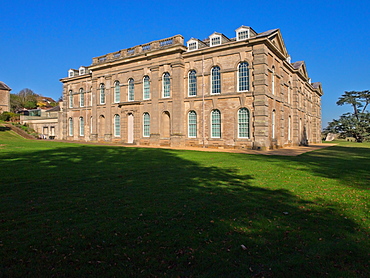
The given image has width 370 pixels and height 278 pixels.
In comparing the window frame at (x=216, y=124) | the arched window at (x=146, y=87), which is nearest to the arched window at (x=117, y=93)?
the arched window at (x=146, y=87)

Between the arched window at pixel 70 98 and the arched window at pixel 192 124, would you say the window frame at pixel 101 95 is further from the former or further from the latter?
the arched window at pixel 192 124

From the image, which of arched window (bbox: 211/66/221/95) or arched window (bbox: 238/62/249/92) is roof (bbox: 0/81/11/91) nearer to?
arched window (bbox: 211/66/221/95)

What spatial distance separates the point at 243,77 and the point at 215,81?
3077 millimetres

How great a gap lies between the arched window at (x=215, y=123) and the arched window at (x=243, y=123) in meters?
2.22

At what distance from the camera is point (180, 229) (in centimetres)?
466

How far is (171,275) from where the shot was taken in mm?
3287

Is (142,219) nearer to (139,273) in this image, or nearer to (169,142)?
(139,273)

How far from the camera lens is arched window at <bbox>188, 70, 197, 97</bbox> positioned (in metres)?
28.5

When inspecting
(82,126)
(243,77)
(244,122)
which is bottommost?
(244,122)

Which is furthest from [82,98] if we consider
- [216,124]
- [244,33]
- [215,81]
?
[244,33]

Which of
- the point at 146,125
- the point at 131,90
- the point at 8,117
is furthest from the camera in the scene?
the point at 8,117

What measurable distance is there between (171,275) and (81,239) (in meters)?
1.78

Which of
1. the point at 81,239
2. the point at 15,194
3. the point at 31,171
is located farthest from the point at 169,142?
the point at 81,239

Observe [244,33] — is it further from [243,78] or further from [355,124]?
[355,124]
